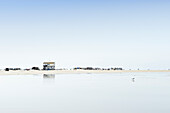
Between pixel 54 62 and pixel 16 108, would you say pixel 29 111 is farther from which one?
pixel 54 62

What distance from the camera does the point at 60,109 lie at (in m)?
21.6

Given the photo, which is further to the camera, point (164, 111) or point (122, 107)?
point (122, 107)

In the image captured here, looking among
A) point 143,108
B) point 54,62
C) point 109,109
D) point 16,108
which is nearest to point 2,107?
point 16,108

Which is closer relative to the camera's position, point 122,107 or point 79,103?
point 122,107

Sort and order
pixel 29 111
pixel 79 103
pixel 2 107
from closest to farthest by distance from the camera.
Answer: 1. pixel 29 111
2. pixel 2 107
3. pixel 79 103

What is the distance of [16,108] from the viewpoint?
21812 mm

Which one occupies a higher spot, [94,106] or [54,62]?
[54,62]

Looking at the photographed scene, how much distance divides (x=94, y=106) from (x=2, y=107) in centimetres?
796

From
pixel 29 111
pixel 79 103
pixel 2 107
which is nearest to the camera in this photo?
pixel 29 111

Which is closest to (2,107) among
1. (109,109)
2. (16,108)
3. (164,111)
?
(16,108)

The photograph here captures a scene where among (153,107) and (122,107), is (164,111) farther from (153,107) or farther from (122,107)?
(122,107)

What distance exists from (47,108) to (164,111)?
9.64 m

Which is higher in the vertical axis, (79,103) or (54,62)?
(54,62)

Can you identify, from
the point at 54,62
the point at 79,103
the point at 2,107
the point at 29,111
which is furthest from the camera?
the point at 54,62
